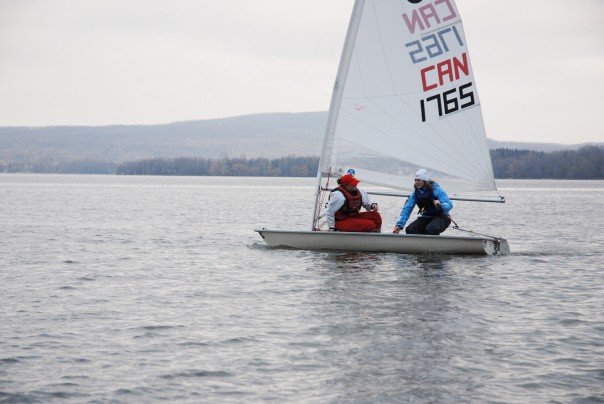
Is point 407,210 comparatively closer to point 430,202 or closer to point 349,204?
point 430,202

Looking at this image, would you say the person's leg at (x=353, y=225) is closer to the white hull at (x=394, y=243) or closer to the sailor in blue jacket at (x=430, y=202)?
the white hull at (x=394, y=243)

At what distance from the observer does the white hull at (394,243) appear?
16891mm

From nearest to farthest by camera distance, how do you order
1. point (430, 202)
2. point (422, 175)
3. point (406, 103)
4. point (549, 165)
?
point (422, 175)
point (430, 202)
point (406, 103)
point (549, 165)

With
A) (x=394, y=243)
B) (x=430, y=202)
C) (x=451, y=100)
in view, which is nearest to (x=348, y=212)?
(x=394, y=243)

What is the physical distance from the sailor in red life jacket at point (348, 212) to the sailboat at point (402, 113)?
31cm

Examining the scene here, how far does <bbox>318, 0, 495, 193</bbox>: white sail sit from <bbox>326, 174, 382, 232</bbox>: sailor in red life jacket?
776mm

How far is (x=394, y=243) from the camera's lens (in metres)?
17.1

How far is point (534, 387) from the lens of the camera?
7680 millimetres

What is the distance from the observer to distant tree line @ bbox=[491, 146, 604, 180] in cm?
18238

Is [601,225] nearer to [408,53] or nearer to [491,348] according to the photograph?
[408,53]

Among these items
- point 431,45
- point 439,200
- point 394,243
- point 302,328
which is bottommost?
point 302,328

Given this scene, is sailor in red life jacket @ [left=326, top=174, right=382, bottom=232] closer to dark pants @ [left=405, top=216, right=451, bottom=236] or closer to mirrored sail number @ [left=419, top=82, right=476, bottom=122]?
dark pants @ [left=405, top=216, right=451, bottom=236]

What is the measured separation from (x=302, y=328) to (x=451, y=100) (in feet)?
31.4

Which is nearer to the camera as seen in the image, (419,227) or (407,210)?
(407,210)
